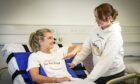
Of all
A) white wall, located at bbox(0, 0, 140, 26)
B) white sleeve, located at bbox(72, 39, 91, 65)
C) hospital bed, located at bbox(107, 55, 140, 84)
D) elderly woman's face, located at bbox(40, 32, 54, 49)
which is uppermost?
white wall, located at bbox(0, 0, 140, 26)

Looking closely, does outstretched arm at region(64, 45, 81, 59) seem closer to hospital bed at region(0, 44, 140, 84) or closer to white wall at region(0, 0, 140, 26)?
hospital bed at region(0, 44, 140, 84)

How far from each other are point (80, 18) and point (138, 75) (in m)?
1.25

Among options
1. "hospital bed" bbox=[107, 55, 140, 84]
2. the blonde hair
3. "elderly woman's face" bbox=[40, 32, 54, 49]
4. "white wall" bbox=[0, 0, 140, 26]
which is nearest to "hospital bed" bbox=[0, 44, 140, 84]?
"hospital bed" bbox=[107, 55, 140, 84]

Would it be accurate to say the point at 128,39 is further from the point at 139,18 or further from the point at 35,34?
the point at 35,34

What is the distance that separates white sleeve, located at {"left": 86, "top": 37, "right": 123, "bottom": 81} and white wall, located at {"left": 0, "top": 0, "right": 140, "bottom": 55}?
1.06 meters

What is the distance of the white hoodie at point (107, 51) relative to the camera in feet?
7.08

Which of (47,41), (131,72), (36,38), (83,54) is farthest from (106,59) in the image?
(131,72)

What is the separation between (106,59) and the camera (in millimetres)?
2158

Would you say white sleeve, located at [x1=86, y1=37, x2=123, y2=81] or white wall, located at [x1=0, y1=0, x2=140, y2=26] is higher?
white wall, located at [x1=0, y1=0, x2=140, y2=26]

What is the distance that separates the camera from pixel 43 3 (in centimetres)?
309

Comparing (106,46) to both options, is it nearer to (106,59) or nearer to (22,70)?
(106,59)

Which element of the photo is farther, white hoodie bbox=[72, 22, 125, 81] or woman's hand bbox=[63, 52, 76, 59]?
woman's hand bbox=[63, 52, 76, 59]

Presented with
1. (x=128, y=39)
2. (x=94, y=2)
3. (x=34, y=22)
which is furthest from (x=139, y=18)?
(x=34, y=22)

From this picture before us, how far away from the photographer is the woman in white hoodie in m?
2.16
